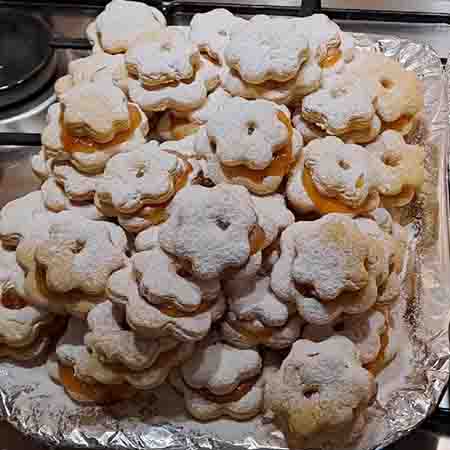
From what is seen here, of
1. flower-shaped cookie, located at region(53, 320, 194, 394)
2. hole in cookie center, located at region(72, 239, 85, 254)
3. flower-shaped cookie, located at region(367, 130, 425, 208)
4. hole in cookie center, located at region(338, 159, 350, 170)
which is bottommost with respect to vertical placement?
flower-shaped cookie, located at region(53, 320, 194, 394)

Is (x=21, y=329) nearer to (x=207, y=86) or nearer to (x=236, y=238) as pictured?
(x=236, y=238)

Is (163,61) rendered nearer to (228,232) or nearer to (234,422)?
(228,232)

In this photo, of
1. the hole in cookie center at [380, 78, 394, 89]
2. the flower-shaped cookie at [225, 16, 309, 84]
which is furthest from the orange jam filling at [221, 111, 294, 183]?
the hole in cookie center at [380, 78, 394, 89]

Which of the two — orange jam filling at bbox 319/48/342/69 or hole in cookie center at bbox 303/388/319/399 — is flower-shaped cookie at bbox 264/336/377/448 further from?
A: orange jam filling at bbox 319/48/342/69

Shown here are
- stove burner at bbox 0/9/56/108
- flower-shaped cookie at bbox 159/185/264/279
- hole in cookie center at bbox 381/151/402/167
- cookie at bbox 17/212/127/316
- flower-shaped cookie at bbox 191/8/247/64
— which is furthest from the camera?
stove burner at bbox 0/9/56/108

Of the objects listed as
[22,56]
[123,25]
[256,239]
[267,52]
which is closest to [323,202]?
[256,239]

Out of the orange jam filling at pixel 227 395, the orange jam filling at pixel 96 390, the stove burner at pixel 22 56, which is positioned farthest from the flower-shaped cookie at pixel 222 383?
the stove burner at pixel 22 56

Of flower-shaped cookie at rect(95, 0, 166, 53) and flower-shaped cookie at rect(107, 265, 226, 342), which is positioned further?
flower-shaped cookie at rect(95, 0, 166, 53)
